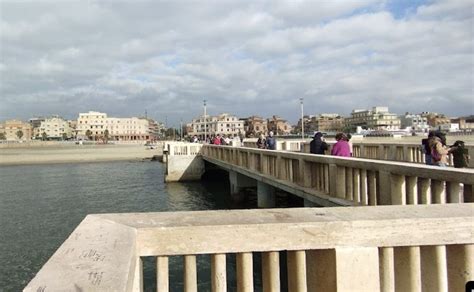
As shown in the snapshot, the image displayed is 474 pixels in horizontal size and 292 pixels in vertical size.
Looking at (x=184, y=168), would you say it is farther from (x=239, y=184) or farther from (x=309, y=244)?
(x=309, y=244)

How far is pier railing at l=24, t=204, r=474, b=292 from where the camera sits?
2.98 metres

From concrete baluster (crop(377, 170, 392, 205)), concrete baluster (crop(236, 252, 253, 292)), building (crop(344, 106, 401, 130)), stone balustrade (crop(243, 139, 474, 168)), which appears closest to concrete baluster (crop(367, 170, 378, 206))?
concrete baluster (crop(377, 170, 392, 205))

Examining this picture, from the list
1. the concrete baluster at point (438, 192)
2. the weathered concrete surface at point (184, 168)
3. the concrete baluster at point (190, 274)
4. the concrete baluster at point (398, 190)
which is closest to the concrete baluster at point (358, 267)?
the concrete baluster at point (190, 274)

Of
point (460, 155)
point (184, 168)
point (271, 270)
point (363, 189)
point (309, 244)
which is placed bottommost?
point (184, 168)

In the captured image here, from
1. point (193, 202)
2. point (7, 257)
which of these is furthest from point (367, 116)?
point (7, 257)

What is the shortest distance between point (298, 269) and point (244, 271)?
0.40 metres

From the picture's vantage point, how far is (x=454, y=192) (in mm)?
5555

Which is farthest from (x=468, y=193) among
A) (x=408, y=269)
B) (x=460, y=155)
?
(x=460, y=155)

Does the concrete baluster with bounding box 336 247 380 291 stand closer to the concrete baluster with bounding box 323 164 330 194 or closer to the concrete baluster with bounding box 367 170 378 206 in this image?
the concrete baluster with bounding box 367 170 378 206

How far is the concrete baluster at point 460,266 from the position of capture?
320cm

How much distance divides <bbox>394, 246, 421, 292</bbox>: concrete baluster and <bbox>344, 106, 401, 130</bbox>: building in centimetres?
14807

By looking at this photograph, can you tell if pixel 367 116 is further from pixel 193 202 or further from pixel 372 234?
pixel 372 234

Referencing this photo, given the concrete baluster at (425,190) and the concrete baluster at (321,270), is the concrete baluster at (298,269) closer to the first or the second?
the concrete baluster at (321,270)

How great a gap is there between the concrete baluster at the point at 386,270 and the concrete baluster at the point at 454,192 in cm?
280
